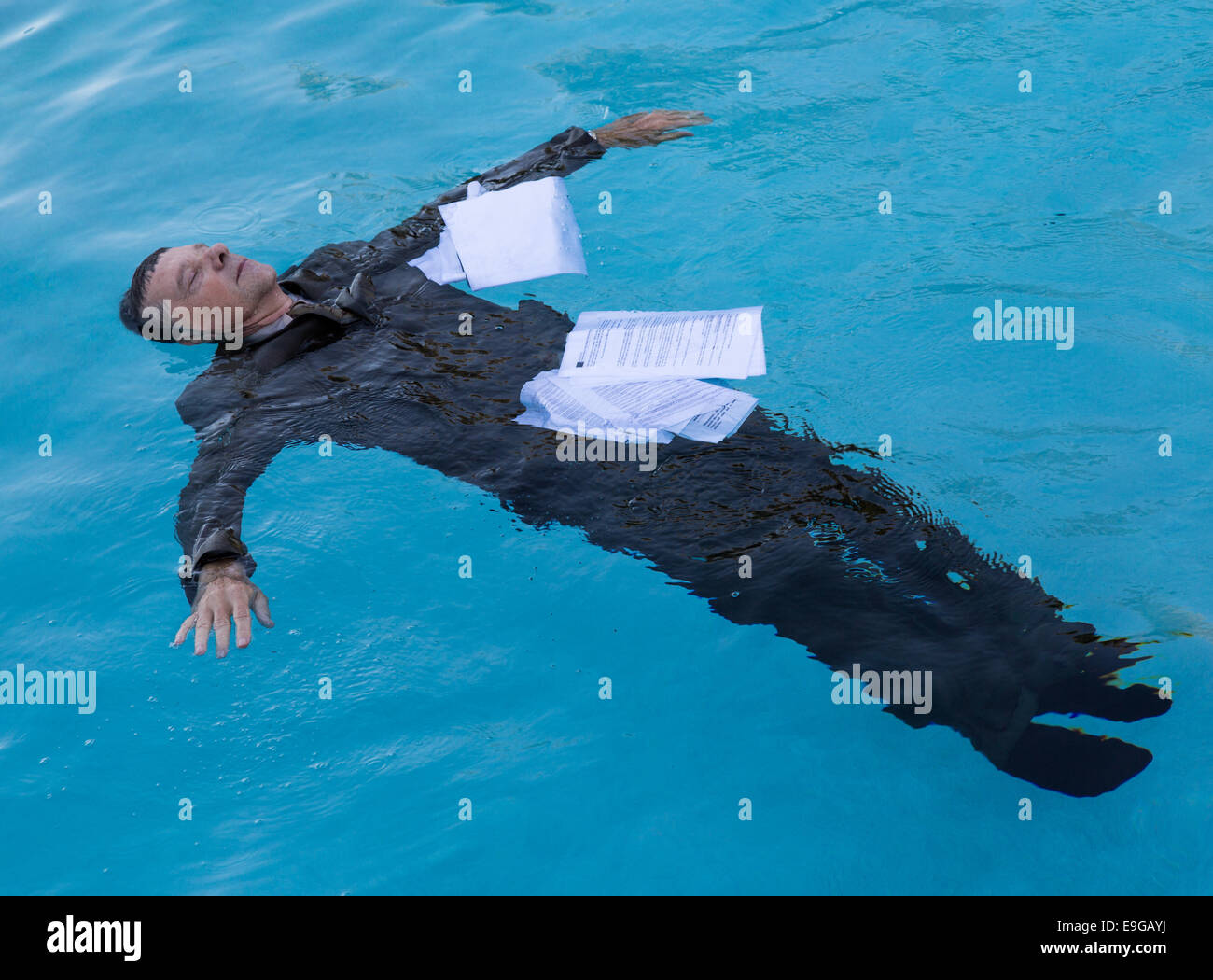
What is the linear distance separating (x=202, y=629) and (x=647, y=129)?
3095 millimetres

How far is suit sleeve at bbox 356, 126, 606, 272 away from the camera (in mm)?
4457

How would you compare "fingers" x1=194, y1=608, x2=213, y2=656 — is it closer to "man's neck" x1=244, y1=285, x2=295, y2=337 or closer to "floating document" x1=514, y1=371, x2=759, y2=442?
"floating document" x1=514, y1=371, x2=759, y2=442

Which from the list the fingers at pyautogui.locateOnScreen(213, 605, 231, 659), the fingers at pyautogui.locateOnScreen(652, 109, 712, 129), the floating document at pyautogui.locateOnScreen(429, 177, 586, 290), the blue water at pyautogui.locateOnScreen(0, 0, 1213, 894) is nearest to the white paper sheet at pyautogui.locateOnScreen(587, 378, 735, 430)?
the blue water at pyautogui.locateOnScreen(0, 0, 1213, 894)

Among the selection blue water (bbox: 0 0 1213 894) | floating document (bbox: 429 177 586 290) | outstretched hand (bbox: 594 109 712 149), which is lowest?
blue water (bbox: 0 0 1213 894)

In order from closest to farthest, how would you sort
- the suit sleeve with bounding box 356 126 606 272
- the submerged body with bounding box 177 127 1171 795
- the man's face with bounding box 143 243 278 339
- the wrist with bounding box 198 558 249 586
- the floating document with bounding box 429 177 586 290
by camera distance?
the submerged body with bounding box 177 127 1171 795, the wrist with bounding box 198 558 249 586, the man's face with bounding box 143 243 278 339, the floating document with bounding box 429 177 586 290, the suit sleeve with bounding box 356 126 606 272

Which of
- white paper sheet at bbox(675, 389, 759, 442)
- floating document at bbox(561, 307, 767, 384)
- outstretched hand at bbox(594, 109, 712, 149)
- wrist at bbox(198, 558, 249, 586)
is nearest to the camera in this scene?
wrist at bbox(198, 558, 249, 586)

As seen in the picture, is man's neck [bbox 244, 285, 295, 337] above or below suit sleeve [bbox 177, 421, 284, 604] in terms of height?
above

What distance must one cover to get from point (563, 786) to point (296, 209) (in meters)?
→ 3.79

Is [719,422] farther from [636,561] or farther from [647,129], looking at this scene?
[647,129]

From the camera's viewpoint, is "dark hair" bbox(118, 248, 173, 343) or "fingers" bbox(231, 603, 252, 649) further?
"dark hair" bbox(118, 248, 173, 343)

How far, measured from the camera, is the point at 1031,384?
13.2ft

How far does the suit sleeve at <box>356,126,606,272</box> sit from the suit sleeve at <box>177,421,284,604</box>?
3.89 feet

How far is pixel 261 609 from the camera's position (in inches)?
119
